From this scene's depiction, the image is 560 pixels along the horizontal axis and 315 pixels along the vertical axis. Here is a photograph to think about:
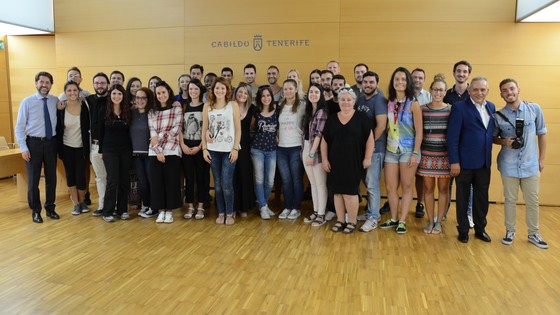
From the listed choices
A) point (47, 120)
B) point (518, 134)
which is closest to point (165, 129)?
point (47, 120)

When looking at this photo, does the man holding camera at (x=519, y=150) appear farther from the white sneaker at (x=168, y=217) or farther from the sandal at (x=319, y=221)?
the white sneaker at (x=168, y=217)

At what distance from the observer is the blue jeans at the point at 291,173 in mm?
4734

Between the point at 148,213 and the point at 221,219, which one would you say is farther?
the point at 148,213

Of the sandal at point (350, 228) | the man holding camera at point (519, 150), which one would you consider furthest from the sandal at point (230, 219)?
the man holding camera at point (519, 150)

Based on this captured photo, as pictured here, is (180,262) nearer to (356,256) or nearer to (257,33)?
(356,256)

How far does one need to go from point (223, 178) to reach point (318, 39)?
9.63 feet

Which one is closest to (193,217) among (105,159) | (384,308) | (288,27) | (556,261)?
(105,159)

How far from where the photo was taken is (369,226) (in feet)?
14.6

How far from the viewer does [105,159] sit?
15.4ft

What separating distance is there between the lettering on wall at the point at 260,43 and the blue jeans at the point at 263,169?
91.3 inches

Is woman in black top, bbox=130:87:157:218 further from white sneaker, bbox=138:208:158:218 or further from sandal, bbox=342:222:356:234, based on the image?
sandal, bbox=342:222:356:234

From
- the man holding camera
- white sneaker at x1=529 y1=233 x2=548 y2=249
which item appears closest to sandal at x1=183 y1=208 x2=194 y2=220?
the man holding camera

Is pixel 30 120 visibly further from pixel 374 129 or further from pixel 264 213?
pixel 374 129

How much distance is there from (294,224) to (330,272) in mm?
1428
